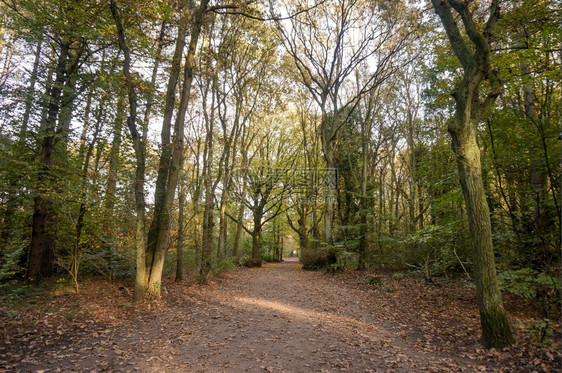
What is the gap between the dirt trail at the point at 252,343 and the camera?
4234mm

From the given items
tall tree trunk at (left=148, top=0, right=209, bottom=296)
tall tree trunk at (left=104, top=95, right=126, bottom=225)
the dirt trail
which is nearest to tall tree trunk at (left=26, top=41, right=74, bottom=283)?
tall tree trunk at (left=104, top=95, right=126, bottom=225)

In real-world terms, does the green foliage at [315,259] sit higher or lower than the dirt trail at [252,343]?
higher

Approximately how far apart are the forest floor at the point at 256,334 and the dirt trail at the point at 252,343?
2 centimetres

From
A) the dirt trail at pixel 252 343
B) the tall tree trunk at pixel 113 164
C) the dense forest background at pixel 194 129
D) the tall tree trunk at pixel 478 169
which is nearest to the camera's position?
the dirt trail at pixel 252 343

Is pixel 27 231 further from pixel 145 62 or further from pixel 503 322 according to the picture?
pixel 503 322

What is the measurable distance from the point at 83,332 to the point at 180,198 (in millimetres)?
5464

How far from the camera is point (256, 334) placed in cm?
555

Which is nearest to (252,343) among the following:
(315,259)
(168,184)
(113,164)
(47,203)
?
(168,184)

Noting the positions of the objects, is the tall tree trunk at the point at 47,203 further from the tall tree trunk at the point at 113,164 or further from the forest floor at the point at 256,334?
the forest floor at the point at 256,334

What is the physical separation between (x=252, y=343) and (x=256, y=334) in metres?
0.46

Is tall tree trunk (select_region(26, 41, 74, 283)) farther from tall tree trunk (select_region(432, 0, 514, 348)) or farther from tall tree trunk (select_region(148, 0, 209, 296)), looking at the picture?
tall tree trunk (select_region(432, 0, 514, 348))

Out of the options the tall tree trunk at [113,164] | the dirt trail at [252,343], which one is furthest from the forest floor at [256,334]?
the tall tree trunk at [113,164]

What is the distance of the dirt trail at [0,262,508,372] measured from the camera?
13.9 ft

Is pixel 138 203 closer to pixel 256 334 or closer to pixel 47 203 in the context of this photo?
pixel 47 203
